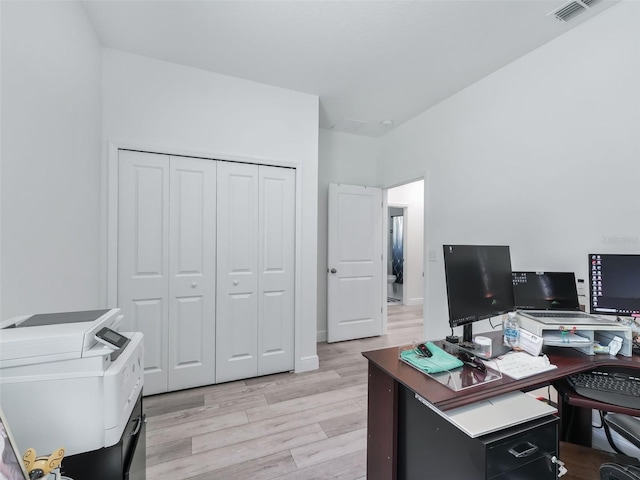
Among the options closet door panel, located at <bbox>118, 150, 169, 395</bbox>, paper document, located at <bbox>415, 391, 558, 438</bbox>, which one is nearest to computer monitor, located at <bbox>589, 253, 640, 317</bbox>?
paper document, located at <bbox>415, 391, 558, 438</bbox>

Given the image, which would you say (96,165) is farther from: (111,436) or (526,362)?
(526,362)

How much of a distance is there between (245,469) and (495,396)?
1472 millimetres

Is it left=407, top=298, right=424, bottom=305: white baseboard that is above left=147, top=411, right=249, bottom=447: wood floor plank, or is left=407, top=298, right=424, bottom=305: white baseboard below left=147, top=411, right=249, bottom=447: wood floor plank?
above

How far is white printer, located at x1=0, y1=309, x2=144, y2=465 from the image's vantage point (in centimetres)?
84

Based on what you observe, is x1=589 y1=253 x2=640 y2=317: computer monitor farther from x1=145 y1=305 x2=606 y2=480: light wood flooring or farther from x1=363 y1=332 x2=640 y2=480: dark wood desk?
x1=145 y1=305 x2=606 y2=480: light wood flooring

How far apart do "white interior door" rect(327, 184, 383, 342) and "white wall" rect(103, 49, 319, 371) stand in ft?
2.66

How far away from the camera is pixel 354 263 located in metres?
3.91

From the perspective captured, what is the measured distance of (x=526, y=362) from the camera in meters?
1.35

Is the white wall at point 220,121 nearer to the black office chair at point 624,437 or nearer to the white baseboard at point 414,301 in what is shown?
Result: the black office chair at point 624,437

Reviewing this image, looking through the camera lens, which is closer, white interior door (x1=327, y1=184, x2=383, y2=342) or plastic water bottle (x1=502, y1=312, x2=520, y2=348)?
plastic water bottle (x1=502, y1=312, x2=520, y2=348)

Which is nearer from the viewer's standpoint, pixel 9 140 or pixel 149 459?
pixel 9 140

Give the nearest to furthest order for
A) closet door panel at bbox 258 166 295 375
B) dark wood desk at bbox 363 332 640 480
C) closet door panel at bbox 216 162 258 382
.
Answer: dark wood desk at bbox 363 332 640 480
closet door panel at bbox 216 162 258 382
closet door panel at bbox 258 166 295 375

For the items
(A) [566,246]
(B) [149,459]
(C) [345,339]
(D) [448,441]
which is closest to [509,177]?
(A) [566,246]

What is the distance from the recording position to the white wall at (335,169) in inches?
152
